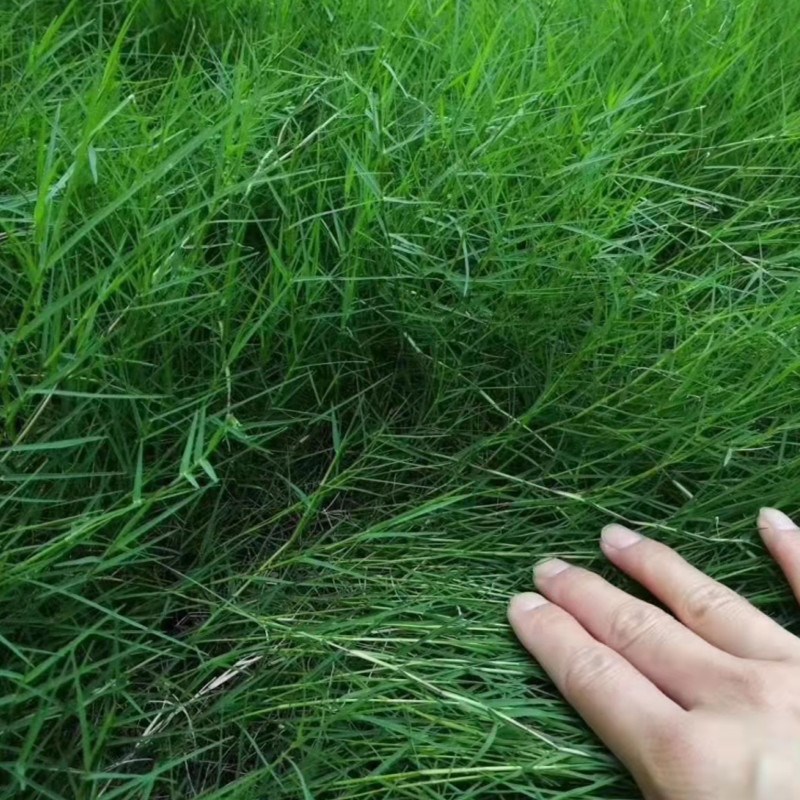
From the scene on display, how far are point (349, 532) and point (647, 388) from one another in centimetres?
41

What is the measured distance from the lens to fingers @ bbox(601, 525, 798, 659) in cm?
96

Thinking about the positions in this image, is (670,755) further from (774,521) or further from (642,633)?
(774,521)

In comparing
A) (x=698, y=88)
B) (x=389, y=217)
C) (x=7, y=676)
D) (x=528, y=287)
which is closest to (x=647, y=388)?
(x=528, y=287)

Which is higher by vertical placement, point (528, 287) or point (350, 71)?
point (350, 71)

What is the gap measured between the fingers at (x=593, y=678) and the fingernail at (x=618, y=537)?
0.11m

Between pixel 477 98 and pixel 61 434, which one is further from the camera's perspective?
pixel 477 98

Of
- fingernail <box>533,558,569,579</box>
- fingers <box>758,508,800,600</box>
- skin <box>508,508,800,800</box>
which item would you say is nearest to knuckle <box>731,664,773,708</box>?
skin <box>508,508,800,800</box>

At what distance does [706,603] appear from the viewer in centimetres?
97

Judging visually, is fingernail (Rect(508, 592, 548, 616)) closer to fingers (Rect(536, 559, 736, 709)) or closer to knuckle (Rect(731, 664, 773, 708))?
fingers (Rect(536, 559, 736, 709))

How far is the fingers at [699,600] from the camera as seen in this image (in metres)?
0.96

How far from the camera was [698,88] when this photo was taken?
4.09ft

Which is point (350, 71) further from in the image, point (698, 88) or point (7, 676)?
point (7, 676)

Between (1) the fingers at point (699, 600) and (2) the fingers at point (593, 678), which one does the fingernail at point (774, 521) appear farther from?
(2) the fingers at point (593, 678)

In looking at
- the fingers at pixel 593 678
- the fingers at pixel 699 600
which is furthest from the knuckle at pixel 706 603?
the fingers at pixel 593 678
